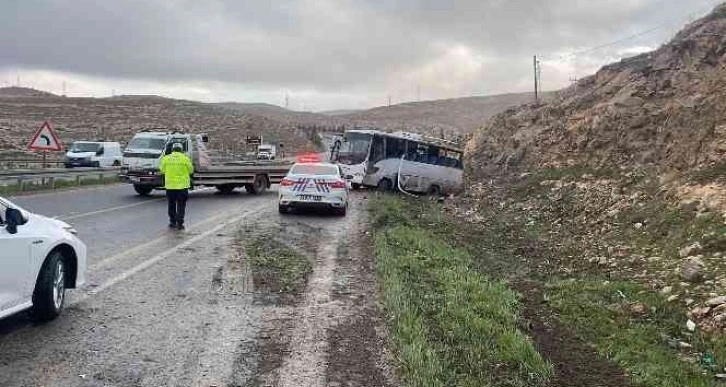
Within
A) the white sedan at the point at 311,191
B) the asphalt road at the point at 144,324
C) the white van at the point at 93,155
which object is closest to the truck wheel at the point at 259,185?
the white sedan at the point at 311,191

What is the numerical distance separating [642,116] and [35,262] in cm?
1704

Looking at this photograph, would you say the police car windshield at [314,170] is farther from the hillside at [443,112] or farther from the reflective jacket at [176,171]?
the hillside at [443,112]

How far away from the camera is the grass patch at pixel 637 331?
6289 mm

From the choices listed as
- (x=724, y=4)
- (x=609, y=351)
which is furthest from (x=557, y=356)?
(x=724, y=4)

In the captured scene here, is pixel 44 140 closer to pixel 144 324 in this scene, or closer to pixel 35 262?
pixel 35 262

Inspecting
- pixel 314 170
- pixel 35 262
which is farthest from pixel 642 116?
pixel 35 262

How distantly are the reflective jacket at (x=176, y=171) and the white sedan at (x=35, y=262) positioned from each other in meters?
7.17

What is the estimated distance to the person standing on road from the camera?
1456 centimetres

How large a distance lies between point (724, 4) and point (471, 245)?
59.5 ft

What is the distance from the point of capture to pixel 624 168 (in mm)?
17078

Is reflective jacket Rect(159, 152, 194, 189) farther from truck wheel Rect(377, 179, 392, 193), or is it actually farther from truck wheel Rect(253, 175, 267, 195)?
truck wheel Rect(377, 179, 392, 193)

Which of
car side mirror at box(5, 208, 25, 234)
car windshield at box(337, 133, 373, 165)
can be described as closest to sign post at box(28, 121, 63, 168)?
car windshield at box(337, 133, 373, 165)

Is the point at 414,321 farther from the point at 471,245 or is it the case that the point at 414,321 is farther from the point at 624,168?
the point at 624,168

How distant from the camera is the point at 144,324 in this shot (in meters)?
6.83
